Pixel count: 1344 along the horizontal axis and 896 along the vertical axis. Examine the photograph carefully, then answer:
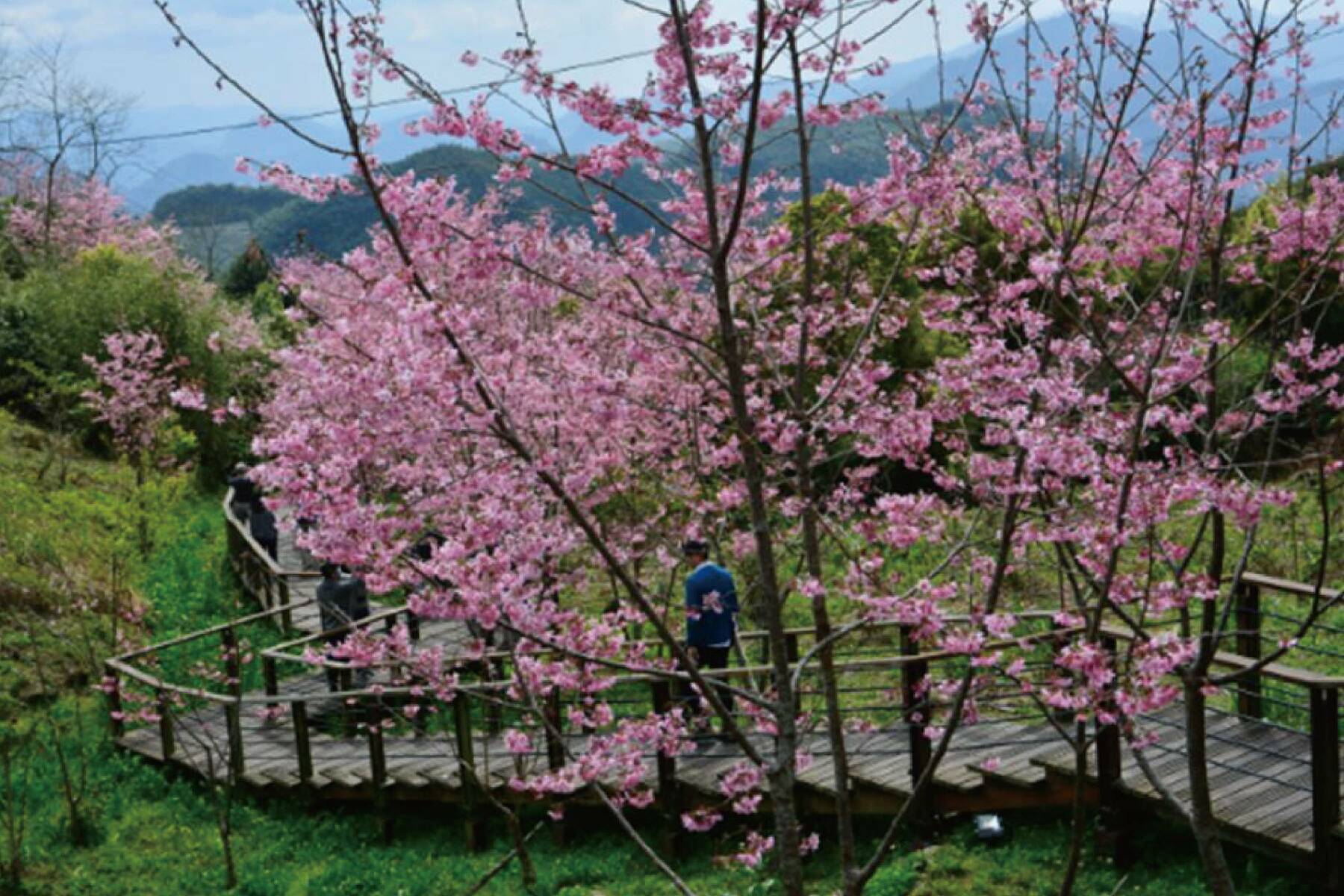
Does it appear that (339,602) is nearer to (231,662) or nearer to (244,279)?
(231,662)

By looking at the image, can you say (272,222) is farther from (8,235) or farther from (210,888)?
(210,888)

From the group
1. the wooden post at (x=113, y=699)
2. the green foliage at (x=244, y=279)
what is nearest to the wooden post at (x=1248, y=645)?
the wooden post at (x=113, y=699)

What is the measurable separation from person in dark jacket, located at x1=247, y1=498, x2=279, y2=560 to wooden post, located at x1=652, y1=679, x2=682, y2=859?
9.84 metres

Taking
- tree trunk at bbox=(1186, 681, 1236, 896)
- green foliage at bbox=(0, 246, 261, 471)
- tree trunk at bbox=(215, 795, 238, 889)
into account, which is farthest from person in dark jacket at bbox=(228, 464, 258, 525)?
tree trunk at bbox=(1186, 681, 1236, 896)

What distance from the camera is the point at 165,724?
11.8 metres

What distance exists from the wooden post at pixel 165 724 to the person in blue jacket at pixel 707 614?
5.17 m

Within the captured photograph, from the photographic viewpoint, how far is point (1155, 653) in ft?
16.4

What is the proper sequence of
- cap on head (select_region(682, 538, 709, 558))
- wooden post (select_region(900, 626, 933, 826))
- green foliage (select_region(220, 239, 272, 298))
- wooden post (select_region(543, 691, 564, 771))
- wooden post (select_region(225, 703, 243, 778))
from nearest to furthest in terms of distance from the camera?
wooden post (select_region(900, 626, 933, 826)), wooden post (select_region(543, 691, 564, 771)), cap on head (select_region(682, 538, 709, 558)), wooden post (select_region(225, 703, 243, 778)), green foliage (select_region(220, 239, 272, 298))

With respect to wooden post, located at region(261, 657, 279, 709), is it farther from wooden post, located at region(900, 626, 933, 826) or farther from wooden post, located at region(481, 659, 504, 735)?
wooden post, located at region(900, 626, 933, 826)

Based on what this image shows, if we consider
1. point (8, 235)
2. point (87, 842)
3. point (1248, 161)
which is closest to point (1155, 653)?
point (1248, 161)

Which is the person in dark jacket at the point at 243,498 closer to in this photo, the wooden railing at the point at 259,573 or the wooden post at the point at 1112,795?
the wooden railing at the point at 259,573

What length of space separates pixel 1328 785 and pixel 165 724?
953 centimetres

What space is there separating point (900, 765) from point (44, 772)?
317 inches

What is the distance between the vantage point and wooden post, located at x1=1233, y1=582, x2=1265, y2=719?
316 inches
